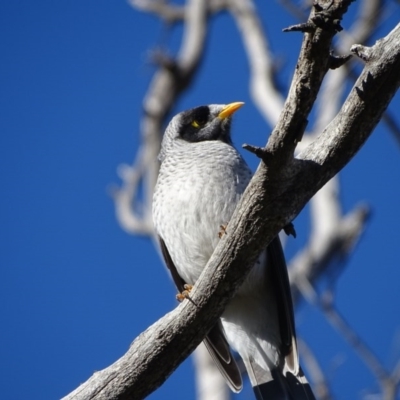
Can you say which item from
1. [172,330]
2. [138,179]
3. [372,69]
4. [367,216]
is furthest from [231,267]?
[138,179]

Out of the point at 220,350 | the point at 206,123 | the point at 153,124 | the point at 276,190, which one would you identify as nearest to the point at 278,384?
the point at 220,350

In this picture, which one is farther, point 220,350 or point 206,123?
point 206,123

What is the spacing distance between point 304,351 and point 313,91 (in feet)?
10.6

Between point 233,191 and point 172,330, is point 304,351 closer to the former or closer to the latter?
point 233,191

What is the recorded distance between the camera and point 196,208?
17.9 feet

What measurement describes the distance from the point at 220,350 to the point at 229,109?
1.94 meters

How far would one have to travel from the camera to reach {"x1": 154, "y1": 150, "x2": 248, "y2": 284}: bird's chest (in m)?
5.40

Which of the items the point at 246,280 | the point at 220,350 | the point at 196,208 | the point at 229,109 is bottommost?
the point at 220,350

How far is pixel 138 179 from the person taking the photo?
1177cm

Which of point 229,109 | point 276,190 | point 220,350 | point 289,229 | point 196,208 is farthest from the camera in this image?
point 229,109

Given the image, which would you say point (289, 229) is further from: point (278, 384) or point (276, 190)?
point (278, 384)

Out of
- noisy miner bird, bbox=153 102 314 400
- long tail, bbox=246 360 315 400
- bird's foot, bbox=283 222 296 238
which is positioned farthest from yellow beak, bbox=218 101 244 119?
bird's foot, bbox=283 222 296 238

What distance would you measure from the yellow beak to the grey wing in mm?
1208

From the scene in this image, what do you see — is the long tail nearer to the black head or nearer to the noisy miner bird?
the noisy miner bird
